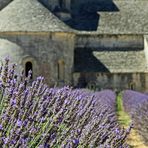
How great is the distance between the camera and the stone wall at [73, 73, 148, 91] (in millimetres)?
33719

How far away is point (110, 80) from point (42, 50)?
495 cm

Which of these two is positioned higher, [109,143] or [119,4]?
[119,4]

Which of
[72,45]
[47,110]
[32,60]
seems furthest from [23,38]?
[47,110]

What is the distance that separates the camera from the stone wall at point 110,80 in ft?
111

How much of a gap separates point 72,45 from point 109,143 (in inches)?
1163

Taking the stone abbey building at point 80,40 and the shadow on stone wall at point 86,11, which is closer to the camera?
the stone abbey building at point 80,40

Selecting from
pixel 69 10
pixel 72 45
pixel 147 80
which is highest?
pixel 69 10

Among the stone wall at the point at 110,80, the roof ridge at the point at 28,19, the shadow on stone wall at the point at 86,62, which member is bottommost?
the stone wall at the point at 110,80

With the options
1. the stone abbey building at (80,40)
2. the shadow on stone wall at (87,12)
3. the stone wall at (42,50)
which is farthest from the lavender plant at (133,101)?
the shadow on stone wall at (87,12)

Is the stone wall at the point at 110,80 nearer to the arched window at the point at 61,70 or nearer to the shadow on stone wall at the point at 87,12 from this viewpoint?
the arched window at the point at 61,70

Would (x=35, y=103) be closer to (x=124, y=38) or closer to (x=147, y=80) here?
(x=147, y=80)

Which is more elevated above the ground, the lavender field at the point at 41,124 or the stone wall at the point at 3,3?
the stone wall at the point at 3,3

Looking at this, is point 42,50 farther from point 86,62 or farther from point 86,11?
point 86,11

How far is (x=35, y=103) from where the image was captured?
200 inches
